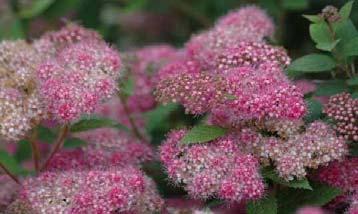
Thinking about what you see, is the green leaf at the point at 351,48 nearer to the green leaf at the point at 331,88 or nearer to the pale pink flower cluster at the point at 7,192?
the green leaf at the point at 331,88

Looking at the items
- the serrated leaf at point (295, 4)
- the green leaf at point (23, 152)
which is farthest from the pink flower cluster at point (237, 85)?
the green leaf at point (23, 152)

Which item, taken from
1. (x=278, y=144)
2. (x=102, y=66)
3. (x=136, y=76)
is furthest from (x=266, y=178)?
(x=136, y=76)

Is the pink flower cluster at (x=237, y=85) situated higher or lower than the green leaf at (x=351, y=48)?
lower

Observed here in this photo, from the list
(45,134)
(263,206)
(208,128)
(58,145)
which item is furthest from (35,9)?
(263,206)

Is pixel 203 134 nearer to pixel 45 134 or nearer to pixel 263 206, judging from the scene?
pixel 263 206

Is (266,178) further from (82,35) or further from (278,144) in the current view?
(82,35)

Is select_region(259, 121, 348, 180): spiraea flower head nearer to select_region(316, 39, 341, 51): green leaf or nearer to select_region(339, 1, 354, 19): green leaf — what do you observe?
select_region(316, 39, 341, 51): green leaf
